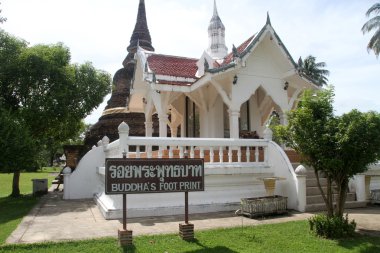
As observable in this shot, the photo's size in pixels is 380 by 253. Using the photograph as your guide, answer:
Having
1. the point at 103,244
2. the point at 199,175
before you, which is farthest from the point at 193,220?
the point at 103,244

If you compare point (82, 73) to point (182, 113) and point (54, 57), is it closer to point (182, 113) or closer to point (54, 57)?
point (54, 57)

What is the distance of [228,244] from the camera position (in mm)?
6871

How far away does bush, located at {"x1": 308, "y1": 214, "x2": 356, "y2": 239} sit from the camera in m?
7.30

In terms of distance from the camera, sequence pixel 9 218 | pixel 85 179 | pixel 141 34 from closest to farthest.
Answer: pixel 9 218
pixel 85 179
pixel 141 34

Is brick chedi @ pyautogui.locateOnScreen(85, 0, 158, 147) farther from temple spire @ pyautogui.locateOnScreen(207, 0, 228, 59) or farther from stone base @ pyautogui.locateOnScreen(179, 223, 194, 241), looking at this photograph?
stone base @ pyautogui.locateOnScreen(179, 223, 194, 241)

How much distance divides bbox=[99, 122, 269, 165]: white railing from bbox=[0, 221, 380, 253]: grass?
3180mm

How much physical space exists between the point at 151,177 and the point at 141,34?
26226 millimetres

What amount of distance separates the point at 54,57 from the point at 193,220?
38.4ft

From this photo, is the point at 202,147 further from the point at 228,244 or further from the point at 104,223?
the point at 228,244

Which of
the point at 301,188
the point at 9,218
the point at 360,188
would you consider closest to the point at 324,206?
the point at 301,188

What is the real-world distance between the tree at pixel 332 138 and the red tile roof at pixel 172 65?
24.4 ft

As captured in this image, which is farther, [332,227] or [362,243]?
[332,227]

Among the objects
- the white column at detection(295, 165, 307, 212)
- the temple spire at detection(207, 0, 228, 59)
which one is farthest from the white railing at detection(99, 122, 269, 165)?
the temple spire at detection(207, 0, 228, 59)

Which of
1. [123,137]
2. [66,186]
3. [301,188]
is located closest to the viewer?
[123,137]
